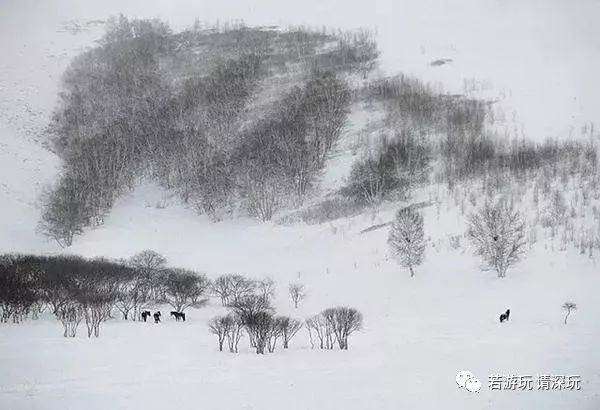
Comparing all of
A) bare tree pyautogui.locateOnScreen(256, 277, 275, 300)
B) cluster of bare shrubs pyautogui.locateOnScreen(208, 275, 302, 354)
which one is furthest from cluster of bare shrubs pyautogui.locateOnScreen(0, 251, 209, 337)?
bare tree pyautogui.locateOnScreen(256, 277, 275, 300)

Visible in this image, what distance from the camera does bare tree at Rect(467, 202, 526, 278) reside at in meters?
47.2

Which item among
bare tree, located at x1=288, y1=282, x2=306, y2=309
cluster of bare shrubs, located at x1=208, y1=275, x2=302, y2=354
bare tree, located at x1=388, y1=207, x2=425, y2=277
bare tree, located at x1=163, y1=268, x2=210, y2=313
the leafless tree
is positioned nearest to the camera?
cluster of bare shrubs, located at x1=208, y1=275, x2=302, y2=354

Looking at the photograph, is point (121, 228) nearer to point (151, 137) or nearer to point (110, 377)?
point (151, 137)

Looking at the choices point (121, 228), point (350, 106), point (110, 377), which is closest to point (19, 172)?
point (121, 228)

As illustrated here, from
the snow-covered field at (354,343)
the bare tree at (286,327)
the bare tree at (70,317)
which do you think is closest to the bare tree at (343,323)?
the snow-covered field at (354,343)

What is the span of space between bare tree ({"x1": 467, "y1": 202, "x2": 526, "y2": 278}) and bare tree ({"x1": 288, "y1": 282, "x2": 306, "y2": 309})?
1540 centimetres

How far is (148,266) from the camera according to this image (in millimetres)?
51062

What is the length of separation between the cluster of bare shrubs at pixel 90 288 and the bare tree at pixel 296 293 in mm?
7236

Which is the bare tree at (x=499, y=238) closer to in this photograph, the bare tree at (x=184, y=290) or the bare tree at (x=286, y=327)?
the bare tree at (x=286, y=327)

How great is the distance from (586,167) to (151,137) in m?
56.1

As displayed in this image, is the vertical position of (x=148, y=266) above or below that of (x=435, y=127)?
below

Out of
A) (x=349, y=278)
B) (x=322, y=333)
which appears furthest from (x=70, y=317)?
(x=349, y=278)

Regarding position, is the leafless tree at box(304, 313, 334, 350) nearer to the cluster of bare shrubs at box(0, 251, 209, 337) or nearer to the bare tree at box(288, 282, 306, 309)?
the bare tree at box(288, 282, 306, 309)

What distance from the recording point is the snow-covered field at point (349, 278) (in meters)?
23.2
